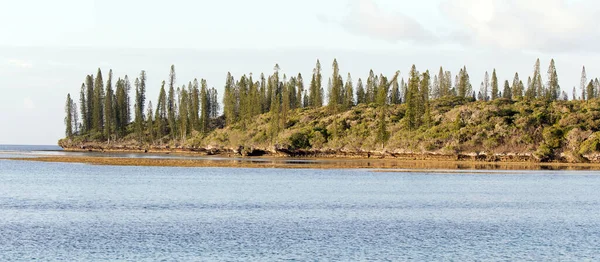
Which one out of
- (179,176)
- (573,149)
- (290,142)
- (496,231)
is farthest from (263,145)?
(496,231)

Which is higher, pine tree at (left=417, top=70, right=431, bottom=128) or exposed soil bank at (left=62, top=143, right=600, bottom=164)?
pine tree at (left=417, top=70, right=431, bottom=128)

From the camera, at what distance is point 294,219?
150ft

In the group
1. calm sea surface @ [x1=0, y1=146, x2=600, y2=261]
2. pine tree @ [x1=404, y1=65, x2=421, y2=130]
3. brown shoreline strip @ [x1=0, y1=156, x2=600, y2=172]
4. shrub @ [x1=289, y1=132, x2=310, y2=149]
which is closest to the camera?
calm sea surface @ [x1=0, y1=146, x2=600, y2=261]

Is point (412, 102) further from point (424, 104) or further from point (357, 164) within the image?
point (357, 164)

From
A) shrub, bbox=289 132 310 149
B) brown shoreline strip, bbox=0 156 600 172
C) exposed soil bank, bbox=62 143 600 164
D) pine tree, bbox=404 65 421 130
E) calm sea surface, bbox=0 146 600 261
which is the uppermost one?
pine tree, bbox=404 65 421 130

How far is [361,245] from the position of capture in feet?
119

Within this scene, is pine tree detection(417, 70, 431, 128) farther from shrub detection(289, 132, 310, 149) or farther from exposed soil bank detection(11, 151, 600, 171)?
exposed soil bank detection(11, 151, 600, 171)

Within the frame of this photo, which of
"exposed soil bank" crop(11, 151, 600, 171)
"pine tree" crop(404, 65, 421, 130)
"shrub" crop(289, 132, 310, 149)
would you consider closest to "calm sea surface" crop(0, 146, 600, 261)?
"exposed soil bank" crop(11, 151, 600, 171)

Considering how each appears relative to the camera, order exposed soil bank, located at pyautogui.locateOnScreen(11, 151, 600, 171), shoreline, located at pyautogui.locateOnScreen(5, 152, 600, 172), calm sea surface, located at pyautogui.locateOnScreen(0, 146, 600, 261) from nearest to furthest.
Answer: calm sea surface, located at pyautogui.locateOnScreen(0, 146, 600, 261) < shoreline, located at pyautogui.locateOnScreen(5, 152, 600, 172) < exposed soil bank, located at pyautogui.locateOnScreen(11, 151, 600, 171)

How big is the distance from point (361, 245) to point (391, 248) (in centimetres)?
170

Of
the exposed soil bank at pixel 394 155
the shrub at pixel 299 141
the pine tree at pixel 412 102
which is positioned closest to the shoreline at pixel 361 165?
the exposed soil bank at pixel 394 155

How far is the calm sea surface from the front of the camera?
34.0 metres

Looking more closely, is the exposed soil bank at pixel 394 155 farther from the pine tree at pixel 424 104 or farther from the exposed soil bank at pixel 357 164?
the pine tree at pixel 424 104

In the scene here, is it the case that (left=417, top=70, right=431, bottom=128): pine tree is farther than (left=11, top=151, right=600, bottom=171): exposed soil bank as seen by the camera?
Yes
